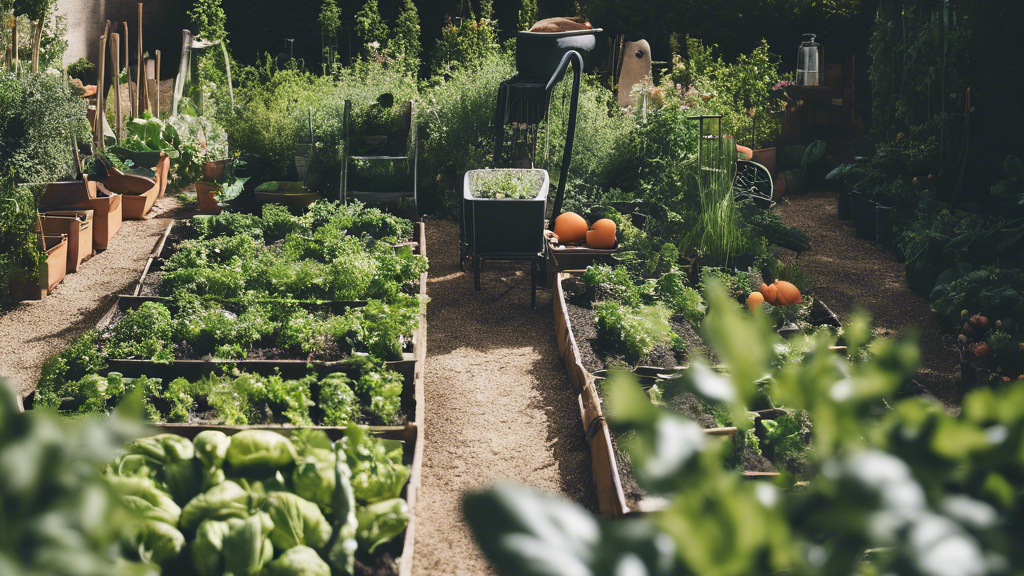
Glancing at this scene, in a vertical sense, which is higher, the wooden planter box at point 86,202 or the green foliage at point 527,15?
the green foliage at point 527,15

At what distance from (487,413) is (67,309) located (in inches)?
111

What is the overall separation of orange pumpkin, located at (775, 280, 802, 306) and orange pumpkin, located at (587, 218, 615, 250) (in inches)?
52.3

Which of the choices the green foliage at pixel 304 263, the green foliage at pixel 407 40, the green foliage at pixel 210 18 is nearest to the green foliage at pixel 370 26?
the green foliage at pixel 407 40

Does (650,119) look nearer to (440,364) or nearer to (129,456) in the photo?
(440,364)

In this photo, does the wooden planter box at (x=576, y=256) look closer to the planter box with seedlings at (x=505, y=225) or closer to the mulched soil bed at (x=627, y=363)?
the planter box with seedlings at (x=505, y=225)

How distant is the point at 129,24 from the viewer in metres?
11.9

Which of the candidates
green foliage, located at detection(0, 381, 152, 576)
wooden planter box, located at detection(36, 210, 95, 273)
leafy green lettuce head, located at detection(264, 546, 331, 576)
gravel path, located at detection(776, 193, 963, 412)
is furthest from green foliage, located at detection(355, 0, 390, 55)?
green foliage, located at detection(0, 381, 152, 576)

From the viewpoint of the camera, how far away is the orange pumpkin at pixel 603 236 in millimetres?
5742

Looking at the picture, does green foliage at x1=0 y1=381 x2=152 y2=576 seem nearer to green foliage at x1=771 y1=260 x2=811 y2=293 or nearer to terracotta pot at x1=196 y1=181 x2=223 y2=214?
green foliage at x1=771 y1=260 x2=811 y2=293

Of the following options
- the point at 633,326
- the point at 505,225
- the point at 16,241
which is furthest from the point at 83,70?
the point at 633,326

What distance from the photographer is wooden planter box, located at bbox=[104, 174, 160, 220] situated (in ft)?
24.3

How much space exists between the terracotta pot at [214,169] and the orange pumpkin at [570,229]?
12.2 feet

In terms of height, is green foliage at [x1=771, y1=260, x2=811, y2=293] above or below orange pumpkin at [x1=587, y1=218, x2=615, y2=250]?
below

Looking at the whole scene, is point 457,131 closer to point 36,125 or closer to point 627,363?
point 36,125
